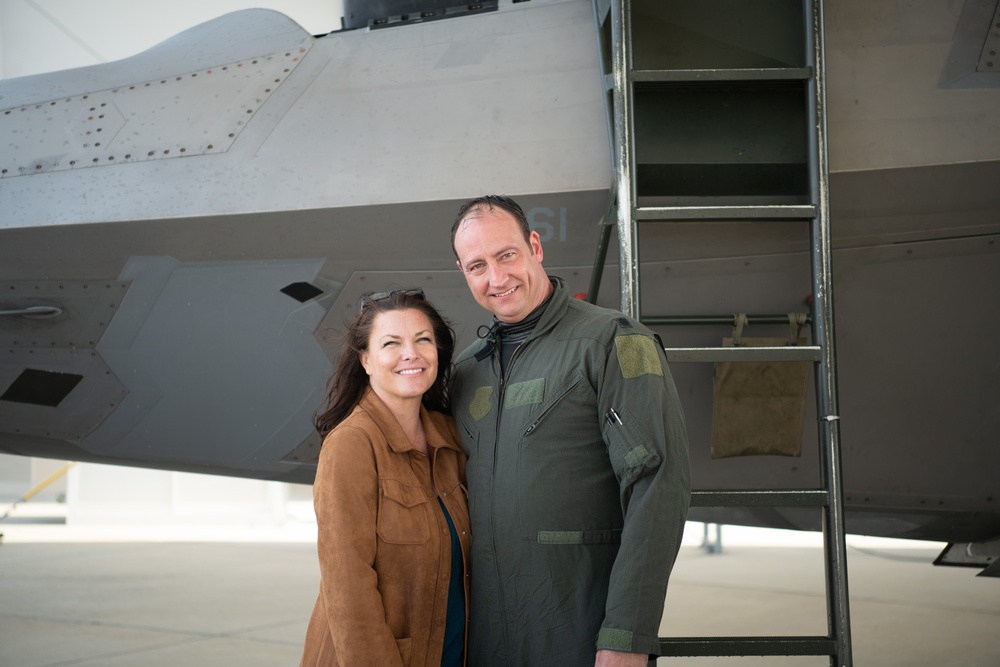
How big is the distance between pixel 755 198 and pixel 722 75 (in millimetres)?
512

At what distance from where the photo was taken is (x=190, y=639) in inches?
215

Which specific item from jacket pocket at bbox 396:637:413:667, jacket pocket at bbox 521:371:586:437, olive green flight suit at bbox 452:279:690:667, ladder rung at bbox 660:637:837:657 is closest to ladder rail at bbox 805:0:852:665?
ladder rung at bbox 660:637:837:657

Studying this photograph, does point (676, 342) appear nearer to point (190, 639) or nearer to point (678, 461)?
point (678, 461)

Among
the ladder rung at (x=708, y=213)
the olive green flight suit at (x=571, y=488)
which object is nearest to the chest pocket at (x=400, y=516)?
the olive green flight suit at (x=571, y=488)

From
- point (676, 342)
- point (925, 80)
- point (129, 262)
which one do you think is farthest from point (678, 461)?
point (129, 262)

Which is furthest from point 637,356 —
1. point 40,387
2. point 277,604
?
point 277,604

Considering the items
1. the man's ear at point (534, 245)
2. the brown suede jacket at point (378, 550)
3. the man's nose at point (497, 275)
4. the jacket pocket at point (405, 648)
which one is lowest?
the jacket pocket at point (405, 648)

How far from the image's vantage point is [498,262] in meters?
2.00

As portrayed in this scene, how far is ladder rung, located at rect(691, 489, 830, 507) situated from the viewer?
101 inches

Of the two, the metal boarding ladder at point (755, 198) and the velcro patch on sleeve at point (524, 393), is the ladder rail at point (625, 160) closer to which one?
the metal boarding ladder at point (755, 198)

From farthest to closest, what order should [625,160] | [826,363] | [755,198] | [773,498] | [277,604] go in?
[277,604], [755,198], [625,160], [826,363], [773,498]

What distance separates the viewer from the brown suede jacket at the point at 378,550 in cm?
179

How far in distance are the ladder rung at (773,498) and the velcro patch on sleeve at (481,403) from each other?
2.66 ft

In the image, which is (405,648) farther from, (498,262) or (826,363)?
(826,363)
